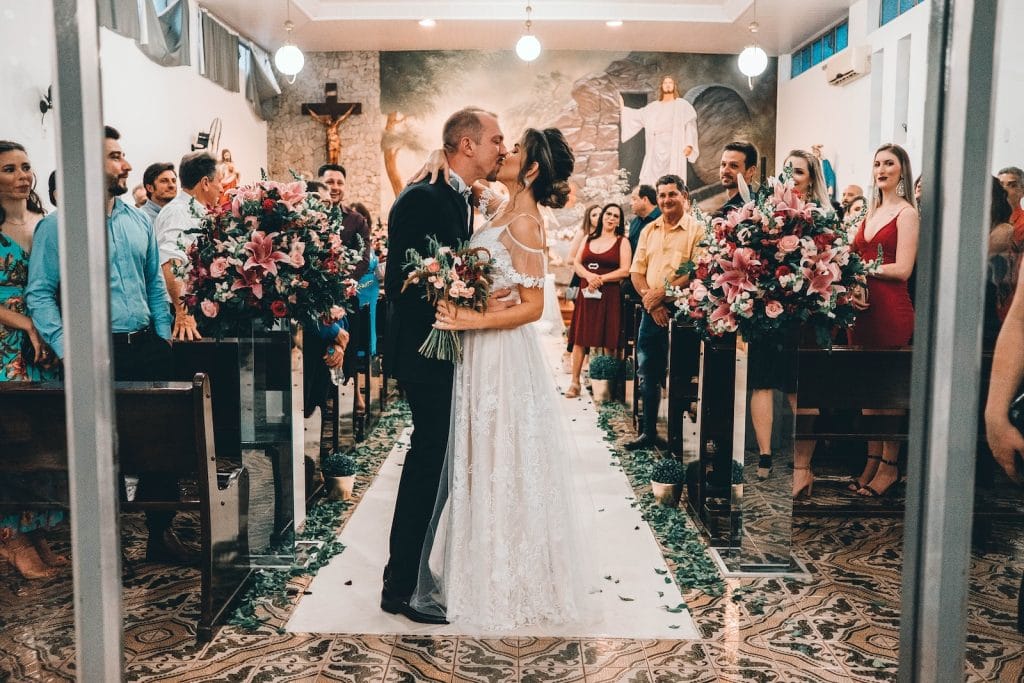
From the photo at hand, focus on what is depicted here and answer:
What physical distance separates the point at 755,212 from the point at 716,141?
10.2m

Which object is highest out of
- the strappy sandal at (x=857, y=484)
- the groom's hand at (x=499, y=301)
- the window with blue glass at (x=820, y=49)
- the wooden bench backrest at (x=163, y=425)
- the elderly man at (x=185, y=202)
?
the window with blue glass at (x=820, y=49)

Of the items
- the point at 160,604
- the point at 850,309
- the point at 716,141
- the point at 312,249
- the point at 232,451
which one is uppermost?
the point at 716,141

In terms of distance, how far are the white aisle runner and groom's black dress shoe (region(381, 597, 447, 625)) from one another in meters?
0.02

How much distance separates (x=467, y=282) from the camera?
9.59 feet

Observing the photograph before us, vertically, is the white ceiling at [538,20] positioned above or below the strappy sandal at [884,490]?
above

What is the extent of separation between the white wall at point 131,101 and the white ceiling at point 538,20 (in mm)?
1080

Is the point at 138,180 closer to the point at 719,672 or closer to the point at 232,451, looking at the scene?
the point at 232,451

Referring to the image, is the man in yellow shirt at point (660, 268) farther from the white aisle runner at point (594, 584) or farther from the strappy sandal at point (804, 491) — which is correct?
the strappy sandal at point (804, 491)

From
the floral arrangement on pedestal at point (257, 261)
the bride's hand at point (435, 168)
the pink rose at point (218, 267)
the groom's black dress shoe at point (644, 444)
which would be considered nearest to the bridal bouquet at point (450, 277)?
the bride's hand at point (435, 168)

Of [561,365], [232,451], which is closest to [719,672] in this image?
[232,451]

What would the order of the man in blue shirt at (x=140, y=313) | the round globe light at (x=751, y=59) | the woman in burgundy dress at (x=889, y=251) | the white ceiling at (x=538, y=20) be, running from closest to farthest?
1. the man in blue shirt at (x=140, y=313)
2. the woman in burgundy dress at (x=889, y=251)
3. the round globe light at (x=751, y=59)
4. the white ceiling at (x=538, y=20)

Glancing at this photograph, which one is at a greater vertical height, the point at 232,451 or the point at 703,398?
the point at 703,398

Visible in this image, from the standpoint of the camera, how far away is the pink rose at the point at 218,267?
3438 mm

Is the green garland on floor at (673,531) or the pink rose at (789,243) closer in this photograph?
the pink rose at (789,243)
